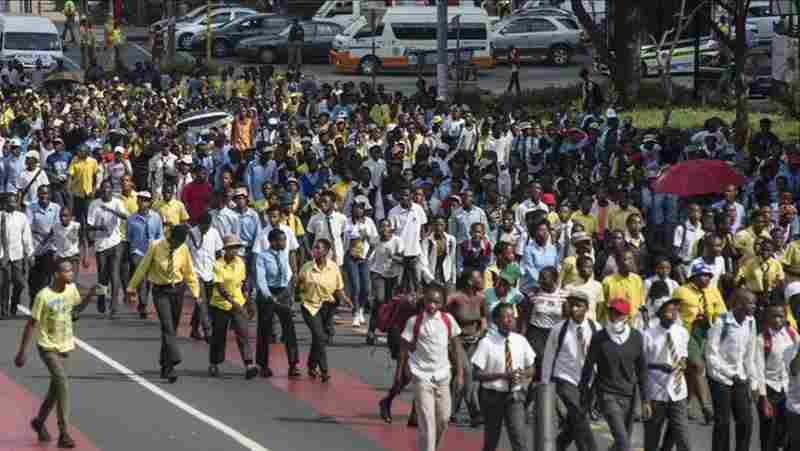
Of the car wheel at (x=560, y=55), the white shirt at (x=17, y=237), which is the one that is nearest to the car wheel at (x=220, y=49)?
the car wheel at (x=560, y=55)

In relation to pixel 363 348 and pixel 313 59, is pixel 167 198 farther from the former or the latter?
pixel 313 59

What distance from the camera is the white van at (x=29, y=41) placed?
53.5 m

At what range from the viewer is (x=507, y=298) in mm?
16672

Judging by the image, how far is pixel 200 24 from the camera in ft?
207

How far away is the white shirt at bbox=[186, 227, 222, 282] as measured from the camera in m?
20.5

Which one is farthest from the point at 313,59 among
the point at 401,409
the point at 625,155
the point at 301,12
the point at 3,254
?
the point at 401,409

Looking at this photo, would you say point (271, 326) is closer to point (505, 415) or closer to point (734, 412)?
point (505, 415)

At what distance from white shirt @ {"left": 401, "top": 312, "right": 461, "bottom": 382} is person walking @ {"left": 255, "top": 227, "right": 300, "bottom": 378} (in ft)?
13.0

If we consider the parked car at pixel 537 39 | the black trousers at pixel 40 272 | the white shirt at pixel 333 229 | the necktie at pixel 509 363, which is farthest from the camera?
the parked car at pixel 537 39

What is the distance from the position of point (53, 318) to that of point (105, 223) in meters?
6.88

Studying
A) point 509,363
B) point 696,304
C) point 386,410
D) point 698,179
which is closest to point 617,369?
point 509,363

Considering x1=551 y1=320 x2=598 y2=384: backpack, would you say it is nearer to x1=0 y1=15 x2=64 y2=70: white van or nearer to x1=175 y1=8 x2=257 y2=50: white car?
x1=0 y1=15 x2=64 y2=70: white van

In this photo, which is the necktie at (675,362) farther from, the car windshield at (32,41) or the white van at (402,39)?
the car windshield at (32,41)

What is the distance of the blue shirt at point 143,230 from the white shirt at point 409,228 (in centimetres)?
270
